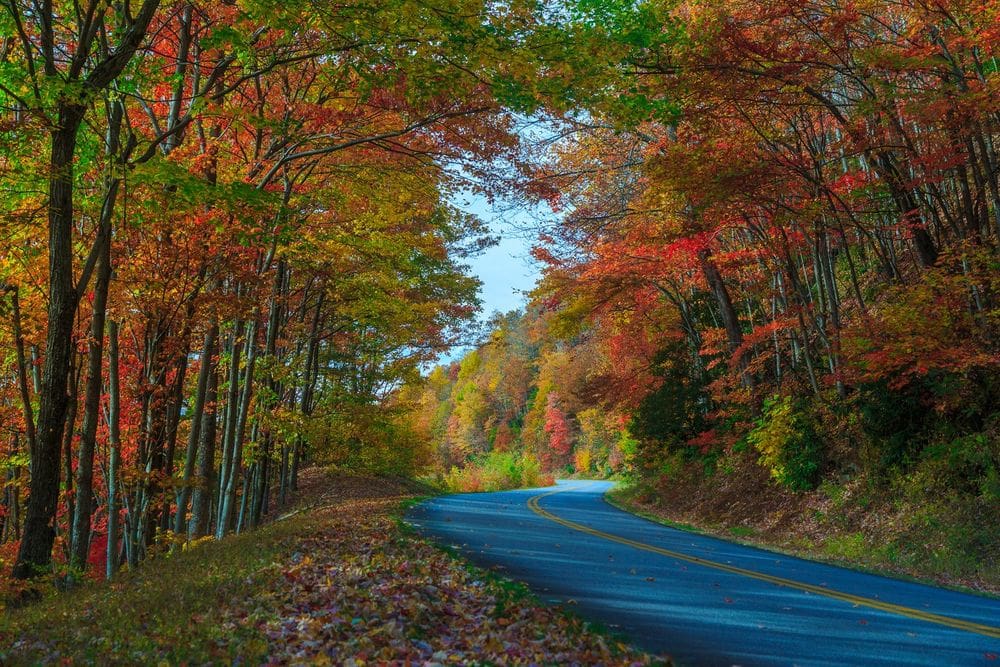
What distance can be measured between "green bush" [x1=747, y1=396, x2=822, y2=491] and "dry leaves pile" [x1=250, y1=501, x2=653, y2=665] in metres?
10.5

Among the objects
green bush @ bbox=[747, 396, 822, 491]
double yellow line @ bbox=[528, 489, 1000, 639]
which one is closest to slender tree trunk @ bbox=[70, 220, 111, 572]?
double yellow line @ bbox=[528, 489, 1000, 639]

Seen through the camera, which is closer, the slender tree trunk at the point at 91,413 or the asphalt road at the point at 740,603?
the asphalt road at the point at 740,603

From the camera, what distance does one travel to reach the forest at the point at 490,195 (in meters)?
9.05

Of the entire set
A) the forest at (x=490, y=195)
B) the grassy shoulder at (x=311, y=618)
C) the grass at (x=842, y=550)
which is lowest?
the grass at (x=842, y=550)

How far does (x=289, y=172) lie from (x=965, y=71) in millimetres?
12979

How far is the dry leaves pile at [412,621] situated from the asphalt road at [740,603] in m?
0.55

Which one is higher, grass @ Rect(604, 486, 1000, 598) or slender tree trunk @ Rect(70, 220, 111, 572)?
slender tree trunk @ Rect(70, 220, 111, 572)

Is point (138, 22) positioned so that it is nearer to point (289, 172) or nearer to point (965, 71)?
point (289, 172)

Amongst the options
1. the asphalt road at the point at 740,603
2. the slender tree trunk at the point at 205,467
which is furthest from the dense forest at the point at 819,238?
the slender tree trunk at the point at 205,467

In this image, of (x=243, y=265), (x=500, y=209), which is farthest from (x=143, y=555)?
(x=500, y=209)

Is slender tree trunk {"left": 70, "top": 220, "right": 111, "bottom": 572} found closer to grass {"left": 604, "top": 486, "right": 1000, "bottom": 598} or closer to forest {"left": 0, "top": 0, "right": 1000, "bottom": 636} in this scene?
forest {"left": 0, "top": 0, "right": 1000, "bottom": 636}

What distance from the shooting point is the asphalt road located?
5270 mm

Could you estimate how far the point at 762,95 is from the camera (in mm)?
13000

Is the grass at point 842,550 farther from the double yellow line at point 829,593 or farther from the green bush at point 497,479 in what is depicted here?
the green bush at point 497,479
